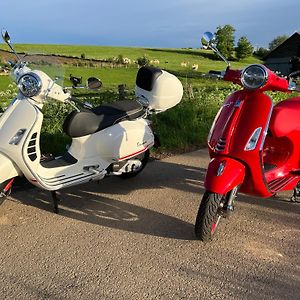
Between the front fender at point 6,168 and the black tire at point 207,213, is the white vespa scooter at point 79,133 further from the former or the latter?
the black tire at point 207,213

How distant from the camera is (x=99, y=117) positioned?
13.9 feet

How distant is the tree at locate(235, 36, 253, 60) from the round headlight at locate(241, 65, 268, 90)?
46994mm

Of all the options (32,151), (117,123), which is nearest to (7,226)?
(32,151)

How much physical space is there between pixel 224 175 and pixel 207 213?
31cm

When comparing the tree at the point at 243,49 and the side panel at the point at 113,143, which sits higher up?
the side panel at the point at 113,143

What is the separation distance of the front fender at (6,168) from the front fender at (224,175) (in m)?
1.65

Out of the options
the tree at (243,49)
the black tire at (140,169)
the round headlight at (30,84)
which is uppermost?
the round headlight at (30,84)

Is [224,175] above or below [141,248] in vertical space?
above

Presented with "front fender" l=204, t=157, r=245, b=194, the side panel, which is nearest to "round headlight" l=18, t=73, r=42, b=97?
the side panel

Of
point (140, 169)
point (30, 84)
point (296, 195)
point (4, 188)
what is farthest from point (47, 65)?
point (296, 195)

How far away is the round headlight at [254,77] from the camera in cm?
315

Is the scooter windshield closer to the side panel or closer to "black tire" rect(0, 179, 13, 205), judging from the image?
the side panel

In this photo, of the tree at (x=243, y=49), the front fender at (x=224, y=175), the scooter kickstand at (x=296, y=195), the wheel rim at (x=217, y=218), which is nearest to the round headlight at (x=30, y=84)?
the front fender at (x=224, y=175)

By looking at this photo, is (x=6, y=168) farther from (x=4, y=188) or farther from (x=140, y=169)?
(x=140, y=169)
